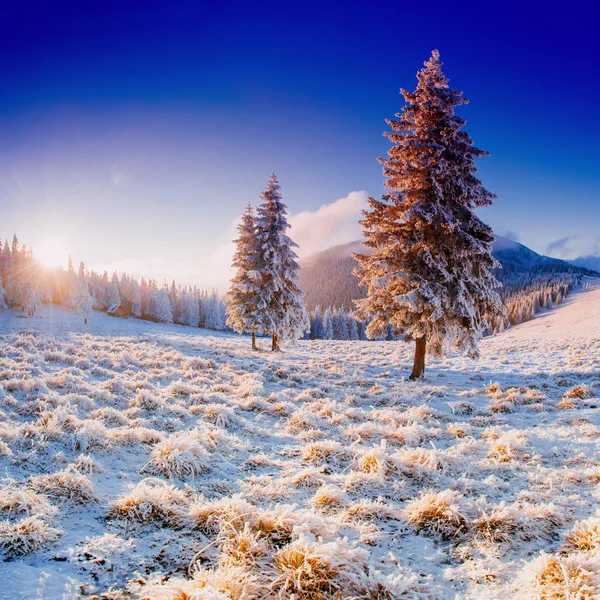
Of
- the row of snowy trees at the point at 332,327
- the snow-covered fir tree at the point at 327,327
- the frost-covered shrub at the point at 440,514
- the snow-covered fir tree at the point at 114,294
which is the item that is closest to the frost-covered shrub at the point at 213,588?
the frost-covered shrub at the point at 440,514

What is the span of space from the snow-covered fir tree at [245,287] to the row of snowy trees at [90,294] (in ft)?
150

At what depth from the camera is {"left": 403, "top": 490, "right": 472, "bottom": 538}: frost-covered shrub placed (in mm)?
3654

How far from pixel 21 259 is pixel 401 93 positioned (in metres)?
86.0

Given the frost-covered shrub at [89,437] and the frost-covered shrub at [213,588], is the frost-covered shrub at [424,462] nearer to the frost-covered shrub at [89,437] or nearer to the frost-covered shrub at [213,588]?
the frost-covered shrub at [213,588]

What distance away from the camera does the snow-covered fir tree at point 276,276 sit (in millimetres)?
23656

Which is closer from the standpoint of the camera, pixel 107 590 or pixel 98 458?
pixel 107 590

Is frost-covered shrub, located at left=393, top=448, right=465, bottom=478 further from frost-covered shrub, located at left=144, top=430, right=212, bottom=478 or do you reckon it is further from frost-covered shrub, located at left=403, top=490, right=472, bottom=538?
frost-covered shrub, located at left=144, top=430, right=212, bottom=478

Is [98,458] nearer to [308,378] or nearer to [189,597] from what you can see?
[189,597]

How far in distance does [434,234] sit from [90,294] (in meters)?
100

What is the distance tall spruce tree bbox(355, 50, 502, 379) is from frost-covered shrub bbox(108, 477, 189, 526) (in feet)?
34.9

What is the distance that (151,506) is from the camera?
147 inches

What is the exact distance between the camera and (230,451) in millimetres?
5957

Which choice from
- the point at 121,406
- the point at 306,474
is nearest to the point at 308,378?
the point at 121,406

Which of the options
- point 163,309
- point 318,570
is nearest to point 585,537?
point 318,570
